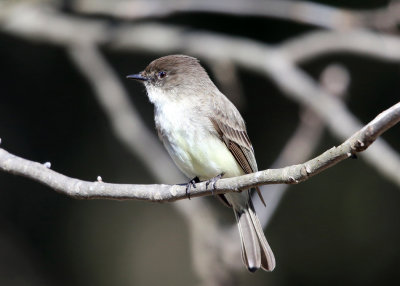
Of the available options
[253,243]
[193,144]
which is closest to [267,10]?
[193,144]

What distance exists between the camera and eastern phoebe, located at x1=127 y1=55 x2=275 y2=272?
4.19 metres

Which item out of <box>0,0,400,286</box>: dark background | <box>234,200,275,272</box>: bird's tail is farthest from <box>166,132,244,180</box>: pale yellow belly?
<box>0,0,400,286</box>: dark background

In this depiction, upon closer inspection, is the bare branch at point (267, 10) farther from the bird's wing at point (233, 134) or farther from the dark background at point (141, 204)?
the bird's wing at point (233, 134)

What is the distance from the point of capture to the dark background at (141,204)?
23.3ft

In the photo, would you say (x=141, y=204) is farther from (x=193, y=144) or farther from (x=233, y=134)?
(x=193, y=144)

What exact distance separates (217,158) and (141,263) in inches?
141

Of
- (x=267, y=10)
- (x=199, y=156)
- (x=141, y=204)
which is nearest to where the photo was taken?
(x=199, y=156)

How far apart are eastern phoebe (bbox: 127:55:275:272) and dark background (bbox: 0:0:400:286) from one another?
237 centimetres

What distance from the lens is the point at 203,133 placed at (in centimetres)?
426

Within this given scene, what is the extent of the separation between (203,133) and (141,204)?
3.48 metres

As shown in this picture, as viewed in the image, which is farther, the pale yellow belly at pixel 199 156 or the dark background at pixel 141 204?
the dark background at pixel 141 204

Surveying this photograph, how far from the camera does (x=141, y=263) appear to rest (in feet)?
24.6

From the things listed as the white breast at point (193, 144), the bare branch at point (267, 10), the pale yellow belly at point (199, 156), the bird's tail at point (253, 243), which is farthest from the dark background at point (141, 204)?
the pale yellow belly at point (199, 156)

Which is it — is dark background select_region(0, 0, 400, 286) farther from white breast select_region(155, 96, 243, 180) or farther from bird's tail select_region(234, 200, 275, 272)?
white breast select_region(155, 96, 243, 180)
